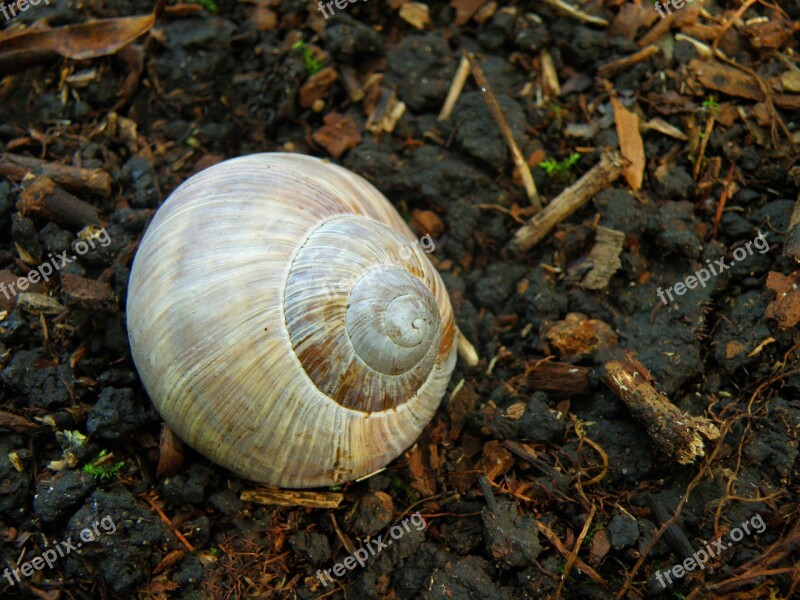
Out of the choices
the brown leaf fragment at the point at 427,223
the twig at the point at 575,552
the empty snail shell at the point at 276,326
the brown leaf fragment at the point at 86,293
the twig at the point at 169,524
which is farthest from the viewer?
the brown leaf fragment at the point at 427,223

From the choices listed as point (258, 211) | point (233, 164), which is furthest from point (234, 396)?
point (233, 164)

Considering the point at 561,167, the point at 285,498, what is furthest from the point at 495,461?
the point at 561,167

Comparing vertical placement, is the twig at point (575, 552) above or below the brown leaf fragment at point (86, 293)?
below

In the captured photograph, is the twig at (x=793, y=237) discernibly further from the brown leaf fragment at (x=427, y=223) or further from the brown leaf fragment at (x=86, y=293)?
the brown leaf fragment at (x=86, y=293)

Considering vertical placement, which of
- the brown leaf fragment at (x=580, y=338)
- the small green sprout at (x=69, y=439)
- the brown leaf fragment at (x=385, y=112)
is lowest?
the small green sprout at (x=69, y=439)

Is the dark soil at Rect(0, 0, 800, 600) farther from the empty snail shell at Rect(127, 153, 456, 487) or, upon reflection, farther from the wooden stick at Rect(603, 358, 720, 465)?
the empty snail shell at Rect(127, 153, 456, 487)

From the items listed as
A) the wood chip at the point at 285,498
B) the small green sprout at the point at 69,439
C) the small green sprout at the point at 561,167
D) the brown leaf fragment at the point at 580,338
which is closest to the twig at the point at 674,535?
the brown leaf fragment at the point at 580,338

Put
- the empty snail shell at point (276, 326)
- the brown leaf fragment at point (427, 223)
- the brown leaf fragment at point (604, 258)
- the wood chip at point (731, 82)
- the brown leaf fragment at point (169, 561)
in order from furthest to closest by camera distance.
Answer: the brown leaf fragment at point (427, 223) < the wood chip at point (731, 82) < the brown leaf fragment at point (604, 258) < the brown leaf fragment at point (169, 561) < the empty snail shell at point (276, 326)

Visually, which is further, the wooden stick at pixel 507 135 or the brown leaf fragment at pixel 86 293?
the wooden stick at pixel 507 135

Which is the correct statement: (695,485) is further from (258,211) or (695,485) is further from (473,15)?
(473,15)
